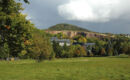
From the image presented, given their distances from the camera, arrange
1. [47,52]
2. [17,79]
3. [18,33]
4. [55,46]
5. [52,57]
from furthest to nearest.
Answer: [55,46], [52,57], [47,52], [18,33], [17,79]

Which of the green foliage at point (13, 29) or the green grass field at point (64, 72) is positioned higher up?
the green foliage at point (13, 29)

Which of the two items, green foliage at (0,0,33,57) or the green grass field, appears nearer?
the green grass field

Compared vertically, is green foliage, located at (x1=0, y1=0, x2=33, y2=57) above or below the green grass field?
above

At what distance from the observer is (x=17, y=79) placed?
14641mm

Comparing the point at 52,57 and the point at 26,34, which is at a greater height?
the point at 26,34

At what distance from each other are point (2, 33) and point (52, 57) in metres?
53.2

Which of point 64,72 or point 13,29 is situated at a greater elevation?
point 13,29

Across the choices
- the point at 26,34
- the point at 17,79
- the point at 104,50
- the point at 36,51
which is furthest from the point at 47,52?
the point at 104,50

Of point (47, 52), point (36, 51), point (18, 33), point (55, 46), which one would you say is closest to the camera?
point (18, 33)

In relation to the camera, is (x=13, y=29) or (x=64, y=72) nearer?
(x=13, y=29)

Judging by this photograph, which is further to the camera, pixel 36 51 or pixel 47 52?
pixel 47 52

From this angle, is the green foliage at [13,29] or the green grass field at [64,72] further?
the green foliage at [13,29]

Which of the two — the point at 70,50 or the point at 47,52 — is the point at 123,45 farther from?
the point at 47,52

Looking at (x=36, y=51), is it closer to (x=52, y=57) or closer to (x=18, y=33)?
(x=52, y=57)
